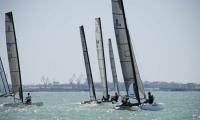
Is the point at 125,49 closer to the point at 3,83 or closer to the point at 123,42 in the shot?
the point at 123,42

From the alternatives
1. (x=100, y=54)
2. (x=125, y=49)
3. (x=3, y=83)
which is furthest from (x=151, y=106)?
(x=3, y=83)

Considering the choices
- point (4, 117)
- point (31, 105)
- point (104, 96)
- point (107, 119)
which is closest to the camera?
point (107, 119)

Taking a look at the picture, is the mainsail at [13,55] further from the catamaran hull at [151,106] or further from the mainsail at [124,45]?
the catamaran hull at [151,106]

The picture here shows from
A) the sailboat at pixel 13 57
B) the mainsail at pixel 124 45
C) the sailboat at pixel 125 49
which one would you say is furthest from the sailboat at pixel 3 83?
the mainsail at pixel 124 45

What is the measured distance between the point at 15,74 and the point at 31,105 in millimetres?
3756

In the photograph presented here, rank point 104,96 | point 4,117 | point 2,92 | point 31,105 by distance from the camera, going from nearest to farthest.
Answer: point 4,117 < point 31,105 < point 104,96 < point 2,92

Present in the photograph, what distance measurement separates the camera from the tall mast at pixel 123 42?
4384 cm

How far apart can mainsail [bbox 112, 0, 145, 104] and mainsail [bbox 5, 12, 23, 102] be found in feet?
41.6

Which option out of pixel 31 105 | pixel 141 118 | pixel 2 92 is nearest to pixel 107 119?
pixel 141 118

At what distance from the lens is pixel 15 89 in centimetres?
5244

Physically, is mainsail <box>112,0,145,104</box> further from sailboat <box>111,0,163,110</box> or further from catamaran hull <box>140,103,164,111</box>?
catamaran hull <box>140,103,164,111</box>

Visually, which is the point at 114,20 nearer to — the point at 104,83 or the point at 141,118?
the point at 141,118

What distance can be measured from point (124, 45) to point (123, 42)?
28cm

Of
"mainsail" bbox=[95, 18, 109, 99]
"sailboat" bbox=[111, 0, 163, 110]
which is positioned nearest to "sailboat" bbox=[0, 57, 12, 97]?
"mainsail" bbox=[95, 18, 109, 99]
